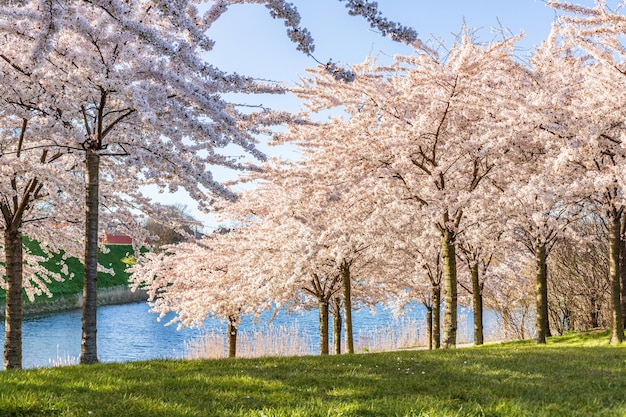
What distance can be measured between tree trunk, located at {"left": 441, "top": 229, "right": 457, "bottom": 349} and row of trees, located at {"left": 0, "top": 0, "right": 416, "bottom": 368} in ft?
22.9

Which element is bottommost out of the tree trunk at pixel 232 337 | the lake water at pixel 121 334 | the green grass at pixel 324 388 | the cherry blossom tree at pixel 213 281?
the lake water at pixel 121 334

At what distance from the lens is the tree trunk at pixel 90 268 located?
9.22 m

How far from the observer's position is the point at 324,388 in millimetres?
6531

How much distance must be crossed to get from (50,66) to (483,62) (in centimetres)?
1107

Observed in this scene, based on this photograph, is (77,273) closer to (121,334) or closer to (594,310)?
(121,334)

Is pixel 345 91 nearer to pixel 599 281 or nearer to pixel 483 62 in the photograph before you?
pixel 483 62

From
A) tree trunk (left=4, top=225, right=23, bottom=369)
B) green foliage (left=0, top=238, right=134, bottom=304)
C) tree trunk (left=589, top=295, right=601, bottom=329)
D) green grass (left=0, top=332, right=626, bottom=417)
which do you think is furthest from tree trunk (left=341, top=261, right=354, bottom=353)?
green foliage (left=0, top=238, right=134, bottom=304)

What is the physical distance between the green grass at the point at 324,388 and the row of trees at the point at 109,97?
100 inches

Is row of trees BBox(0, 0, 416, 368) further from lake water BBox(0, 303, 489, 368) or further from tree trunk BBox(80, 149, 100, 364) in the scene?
lake water BBox(0, 303, 489, 368)

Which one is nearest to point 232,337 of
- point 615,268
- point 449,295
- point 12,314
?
point 449,295

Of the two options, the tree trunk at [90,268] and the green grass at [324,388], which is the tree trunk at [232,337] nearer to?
the tree trunk at [90,268]

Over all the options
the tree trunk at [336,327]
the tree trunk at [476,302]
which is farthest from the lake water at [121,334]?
the tree trunk at [476,302]

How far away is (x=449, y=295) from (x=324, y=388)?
866 centimetres

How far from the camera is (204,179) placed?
855cm
